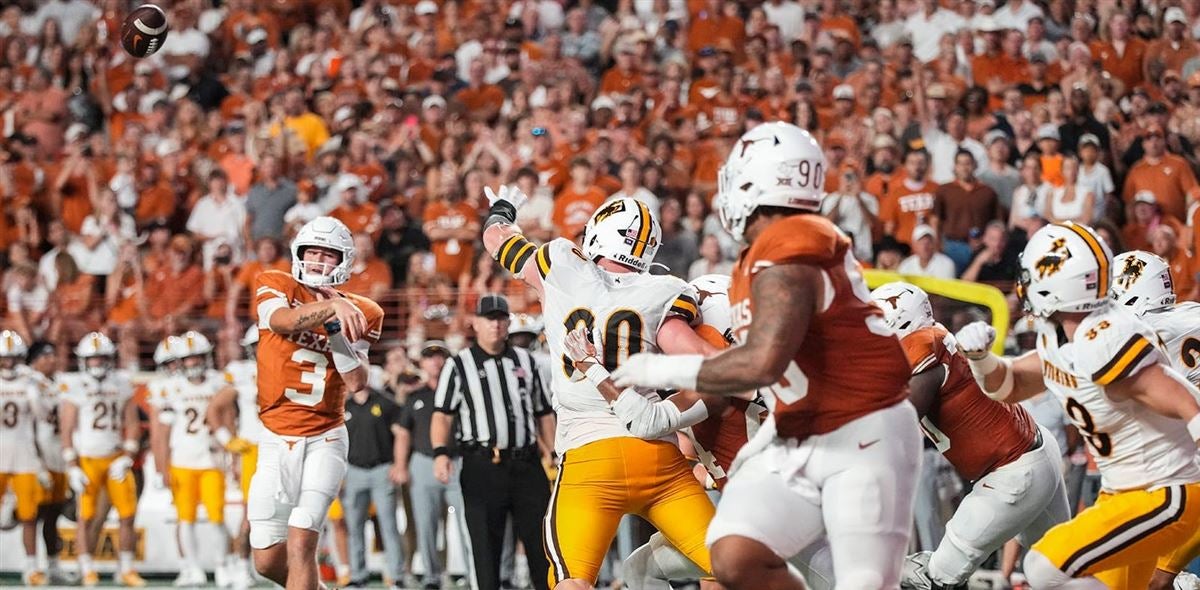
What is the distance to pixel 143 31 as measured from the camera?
400 inches

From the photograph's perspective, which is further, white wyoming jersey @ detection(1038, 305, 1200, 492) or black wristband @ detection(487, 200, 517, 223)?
black wristband @ detection(487, 200, 517, 223)

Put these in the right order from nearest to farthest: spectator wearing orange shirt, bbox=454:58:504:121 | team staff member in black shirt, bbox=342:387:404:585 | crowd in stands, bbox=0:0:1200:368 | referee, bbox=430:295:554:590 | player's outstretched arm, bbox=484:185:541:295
A: player's outstretched arm, bbox=484:185:541:295 → referee, bbox=430:295:554:590 → team staff member in black shirt, bbox=342:387:404:585 → crowd in stands, bbox=0:0:1200:368 → spectator wearing orange shirt, bbox=454:58:504:121

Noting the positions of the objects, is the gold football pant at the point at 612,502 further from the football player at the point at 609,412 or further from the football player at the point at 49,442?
the football player at the point at 49,442

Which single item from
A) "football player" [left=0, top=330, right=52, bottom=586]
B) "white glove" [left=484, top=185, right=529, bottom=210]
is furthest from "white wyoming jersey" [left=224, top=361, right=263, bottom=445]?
"white glove" [left=484, top=185, right=529, bottom=210]

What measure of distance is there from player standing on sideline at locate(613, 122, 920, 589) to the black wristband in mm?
2203

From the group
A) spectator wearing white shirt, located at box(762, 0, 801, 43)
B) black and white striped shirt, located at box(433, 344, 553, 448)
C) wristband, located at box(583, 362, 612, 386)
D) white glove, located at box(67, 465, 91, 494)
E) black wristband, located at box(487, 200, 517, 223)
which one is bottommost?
white glove, located at box(67, 465, 91, 494)

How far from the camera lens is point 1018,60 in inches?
554

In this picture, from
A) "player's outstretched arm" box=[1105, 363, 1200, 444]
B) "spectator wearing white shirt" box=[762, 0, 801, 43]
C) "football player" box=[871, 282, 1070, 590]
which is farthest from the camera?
"spectator wearing white shirt" box=[762, 0, 801, 43]

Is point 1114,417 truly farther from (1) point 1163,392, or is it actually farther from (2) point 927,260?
(2) point 927,260

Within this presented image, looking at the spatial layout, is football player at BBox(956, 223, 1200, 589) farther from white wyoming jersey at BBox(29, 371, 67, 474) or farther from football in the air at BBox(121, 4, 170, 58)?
white wyoming jersey at BBox(29, 371, 67, 474)

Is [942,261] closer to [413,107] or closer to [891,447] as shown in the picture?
[413,107]

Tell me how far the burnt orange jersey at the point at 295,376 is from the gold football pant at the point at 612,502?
6.15 ft

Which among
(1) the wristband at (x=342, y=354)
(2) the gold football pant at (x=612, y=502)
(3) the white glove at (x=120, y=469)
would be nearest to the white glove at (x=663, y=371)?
(2) the gold football pant at (x=612, y=502)

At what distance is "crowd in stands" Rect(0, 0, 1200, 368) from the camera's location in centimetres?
1261
